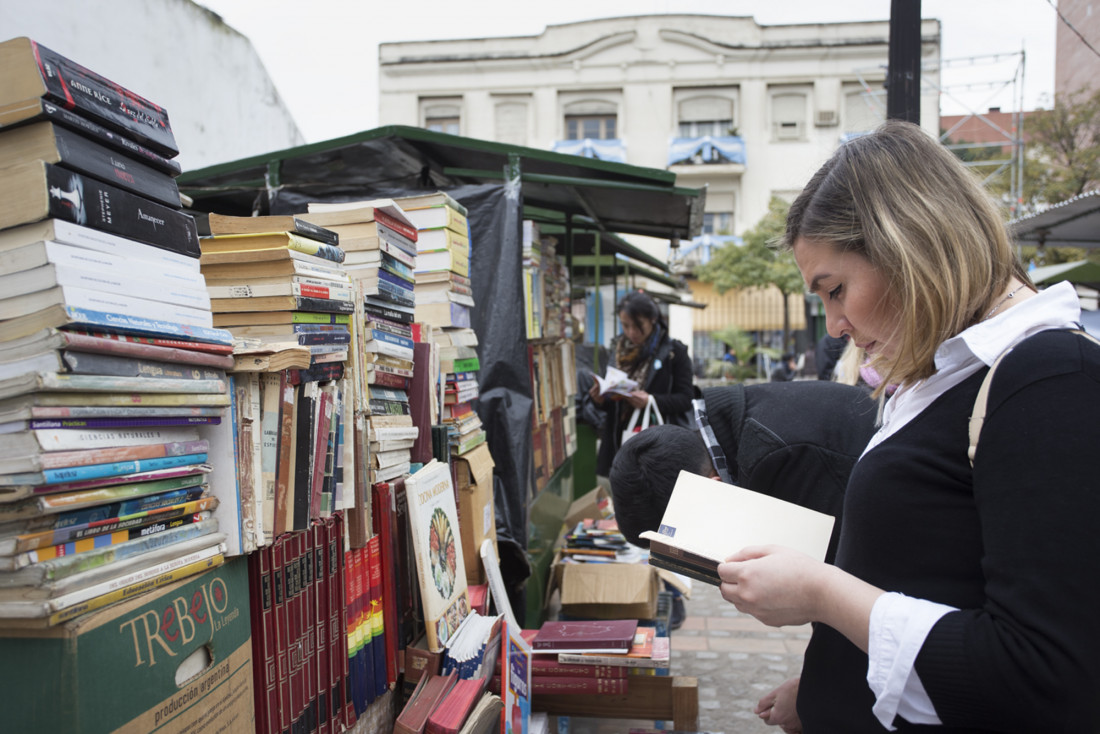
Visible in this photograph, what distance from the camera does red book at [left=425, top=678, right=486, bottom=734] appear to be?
72.8 inches

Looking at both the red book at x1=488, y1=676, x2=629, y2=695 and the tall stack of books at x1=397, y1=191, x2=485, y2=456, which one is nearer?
the red book at x1=488, y1=676, x2=629, y2=695

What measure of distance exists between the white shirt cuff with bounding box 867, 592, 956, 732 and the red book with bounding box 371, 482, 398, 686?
1.38m

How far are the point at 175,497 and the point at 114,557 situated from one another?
15cm

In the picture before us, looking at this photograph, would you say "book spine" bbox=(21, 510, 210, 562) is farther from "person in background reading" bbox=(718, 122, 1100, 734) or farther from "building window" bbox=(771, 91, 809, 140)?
"building window" bbox=(771, 91, 809, 140)

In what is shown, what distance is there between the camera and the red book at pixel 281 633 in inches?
61.1

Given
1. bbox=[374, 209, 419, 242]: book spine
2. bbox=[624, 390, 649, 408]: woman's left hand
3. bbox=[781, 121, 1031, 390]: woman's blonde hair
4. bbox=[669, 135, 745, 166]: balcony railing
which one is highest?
bbox=[669, 135, 745, 166]: balcony railing

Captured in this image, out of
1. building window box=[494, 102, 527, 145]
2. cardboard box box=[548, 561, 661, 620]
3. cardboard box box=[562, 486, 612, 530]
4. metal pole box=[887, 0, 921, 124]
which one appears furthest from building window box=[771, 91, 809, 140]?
cardboard box box=[548, 561, 661, 620]

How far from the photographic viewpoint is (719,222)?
83.9 feet

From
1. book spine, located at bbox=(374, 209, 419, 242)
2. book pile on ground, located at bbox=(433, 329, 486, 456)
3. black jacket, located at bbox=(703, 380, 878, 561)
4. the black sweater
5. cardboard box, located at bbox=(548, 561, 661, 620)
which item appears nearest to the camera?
the black sweater

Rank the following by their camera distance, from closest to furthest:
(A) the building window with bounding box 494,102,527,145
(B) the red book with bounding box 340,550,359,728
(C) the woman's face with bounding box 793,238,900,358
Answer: (C) the woman's face with bounding box 793,238,900,358 → (B) the red book with bounding box 340,550,359,728 → (A) the building window with bounding box 494,102,527,145

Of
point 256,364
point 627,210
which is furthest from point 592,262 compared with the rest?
point 256,364

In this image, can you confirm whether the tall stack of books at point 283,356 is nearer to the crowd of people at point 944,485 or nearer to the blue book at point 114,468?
the blue book at point 114,468

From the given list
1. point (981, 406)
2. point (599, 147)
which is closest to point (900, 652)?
point (981, 406)

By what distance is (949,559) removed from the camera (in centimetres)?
97
